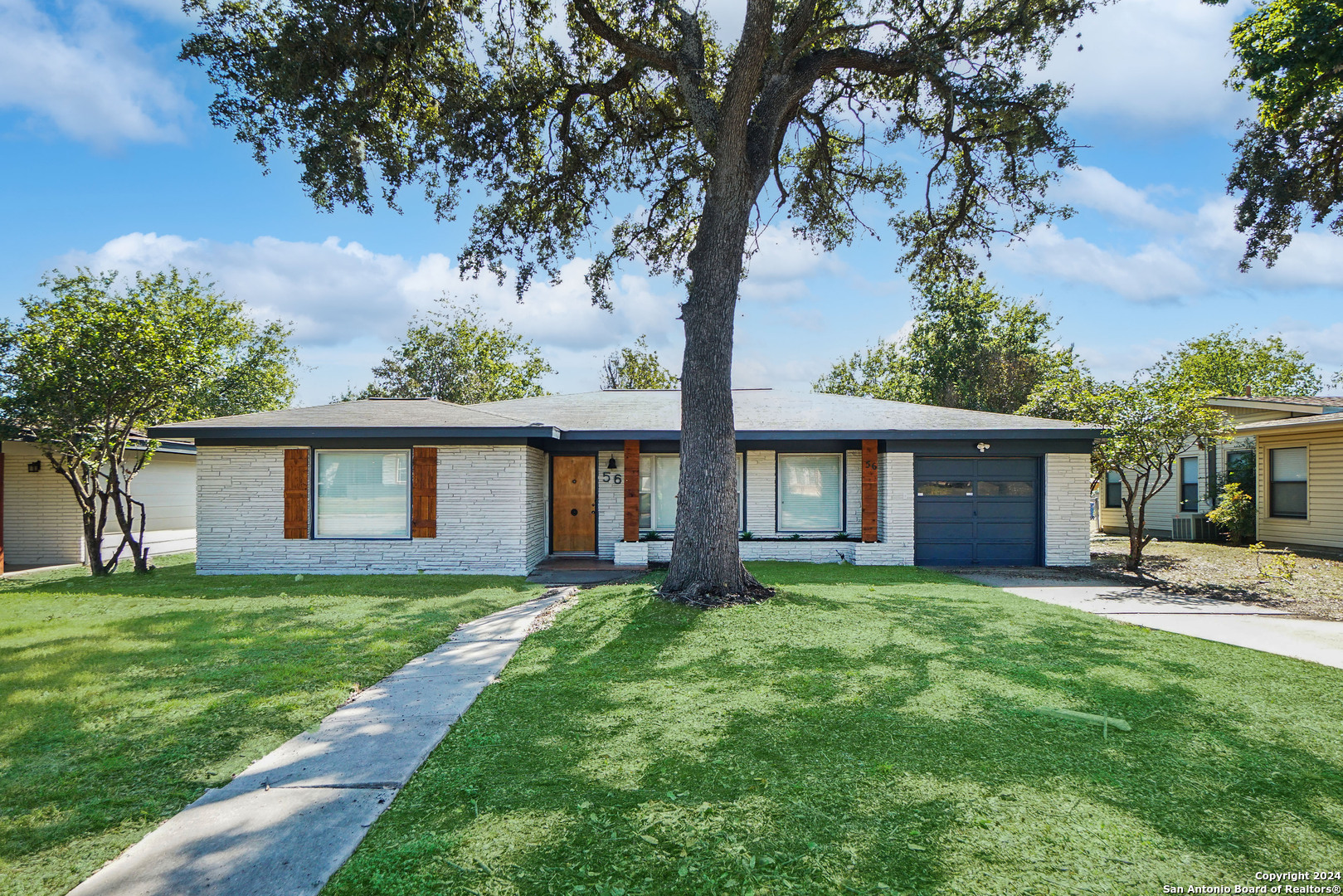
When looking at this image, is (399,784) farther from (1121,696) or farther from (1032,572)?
(1032,572)

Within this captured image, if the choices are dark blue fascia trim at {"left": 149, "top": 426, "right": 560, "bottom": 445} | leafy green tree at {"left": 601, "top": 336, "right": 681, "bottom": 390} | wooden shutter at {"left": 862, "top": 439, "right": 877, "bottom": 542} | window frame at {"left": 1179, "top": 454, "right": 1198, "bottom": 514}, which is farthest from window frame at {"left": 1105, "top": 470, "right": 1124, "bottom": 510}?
leafy green tree at {"left": 601, "top": 336, "right": 681, "bottom": 390}

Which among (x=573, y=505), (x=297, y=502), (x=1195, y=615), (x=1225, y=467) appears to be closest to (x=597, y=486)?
(x=573, y=505)

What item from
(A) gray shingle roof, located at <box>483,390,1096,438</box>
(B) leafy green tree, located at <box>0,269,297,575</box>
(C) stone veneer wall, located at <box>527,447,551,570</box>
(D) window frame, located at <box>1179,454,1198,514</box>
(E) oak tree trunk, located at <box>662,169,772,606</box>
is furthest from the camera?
(D) window frame, located at <box>1179,454,1198,514</box>

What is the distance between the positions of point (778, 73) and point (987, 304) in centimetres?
2098

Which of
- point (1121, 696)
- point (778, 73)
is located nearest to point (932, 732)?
point (1121, 696)

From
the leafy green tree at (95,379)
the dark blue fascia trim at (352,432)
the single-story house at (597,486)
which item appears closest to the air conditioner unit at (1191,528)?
the single-story house at (597,486)

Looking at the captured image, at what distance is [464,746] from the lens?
364 centimetres

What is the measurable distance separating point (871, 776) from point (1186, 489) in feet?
63.3

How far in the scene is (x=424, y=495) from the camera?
35.1 ft

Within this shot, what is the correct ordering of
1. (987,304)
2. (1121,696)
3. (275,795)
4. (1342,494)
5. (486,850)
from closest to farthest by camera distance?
1. (486,850)
2. (275,795)
3. (1121,696)
4. (1342,494)
5. (987,304)

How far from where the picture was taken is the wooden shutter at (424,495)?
35.0 ft

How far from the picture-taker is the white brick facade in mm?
11820

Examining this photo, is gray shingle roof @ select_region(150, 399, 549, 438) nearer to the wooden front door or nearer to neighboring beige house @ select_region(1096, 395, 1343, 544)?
the wooden front door

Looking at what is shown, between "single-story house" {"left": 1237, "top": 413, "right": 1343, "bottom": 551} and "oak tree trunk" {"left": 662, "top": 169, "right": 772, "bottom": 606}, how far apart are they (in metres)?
13.2
